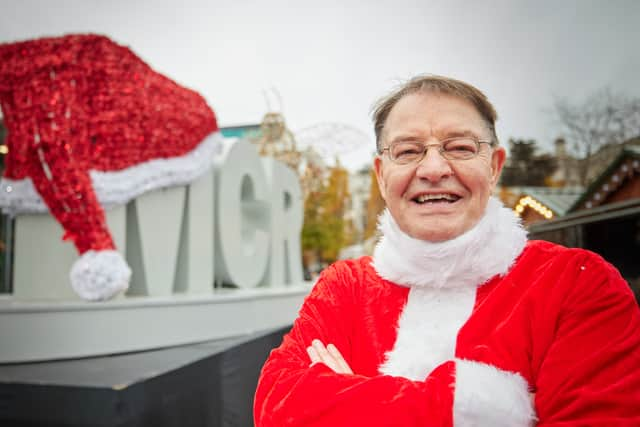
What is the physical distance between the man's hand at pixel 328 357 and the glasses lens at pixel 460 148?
24.9 inches

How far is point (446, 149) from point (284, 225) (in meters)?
7.44

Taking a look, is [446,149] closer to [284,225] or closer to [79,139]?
[79,139]

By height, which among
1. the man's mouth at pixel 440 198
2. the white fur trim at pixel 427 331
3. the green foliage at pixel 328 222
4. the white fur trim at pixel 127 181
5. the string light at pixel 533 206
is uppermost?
the man's mouth at pixel 440 198

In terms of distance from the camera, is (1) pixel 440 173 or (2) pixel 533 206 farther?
(2) pixel 533 206

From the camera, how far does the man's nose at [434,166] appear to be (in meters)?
1.20

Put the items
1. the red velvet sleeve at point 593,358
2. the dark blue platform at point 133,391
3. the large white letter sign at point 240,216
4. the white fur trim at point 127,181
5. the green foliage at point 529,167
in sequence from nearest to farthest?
the red velvet sleeve at point 593,358, the dark blue platform at point 133,391, the white fur trim at point 127,181, the large white letter sign at point 240,216, the green foliage at point 529,167

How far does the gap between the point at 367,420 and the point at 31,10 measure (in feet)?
15.7

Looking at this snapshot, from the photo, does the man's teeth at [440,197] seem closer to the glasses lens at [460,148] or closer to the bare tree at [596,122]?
the glasses lens at [460,148]

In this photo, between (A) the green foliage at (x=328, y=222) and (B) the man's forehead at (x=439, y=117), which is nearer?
(B) the man's forehead at (x=439, y=117)

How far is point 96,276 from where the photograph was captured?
409cm

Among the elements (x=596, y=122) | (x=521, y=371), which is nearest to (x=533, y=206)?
(x=596, y=122)

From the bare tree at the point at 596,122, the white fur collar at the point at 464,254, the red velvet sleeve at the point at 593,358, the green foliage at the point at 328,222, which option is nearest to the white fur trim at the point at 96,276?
the white fur collar at the point at 464,254

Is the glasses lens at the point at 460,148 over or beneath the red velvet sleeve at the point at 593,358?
over

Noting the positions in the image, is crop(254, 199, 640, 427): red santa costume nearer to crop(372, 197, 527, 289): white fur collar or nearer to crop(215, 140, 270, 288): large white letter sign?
crop(372, 197, 527, 289): white fur collar
